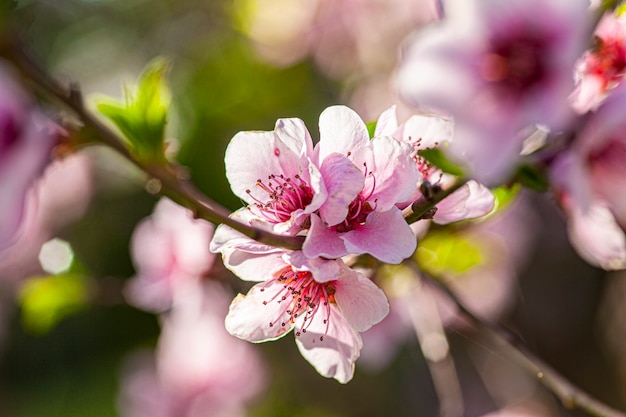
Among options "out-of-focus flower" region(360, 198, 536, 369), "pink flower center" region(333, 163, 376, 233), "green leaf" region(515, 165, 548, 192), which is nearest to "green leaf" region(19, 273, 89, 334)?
"out-of-focus flower" region(360, 198, 536, 369)

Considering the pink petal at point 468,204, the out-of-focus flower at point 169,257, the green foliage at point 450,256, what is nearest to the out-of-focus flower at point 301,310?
Result: the pink petal at point 468,204

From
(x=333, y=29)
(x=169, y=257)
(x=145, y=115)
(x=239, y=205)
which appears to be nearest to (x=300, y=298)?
(x=145, y=115)

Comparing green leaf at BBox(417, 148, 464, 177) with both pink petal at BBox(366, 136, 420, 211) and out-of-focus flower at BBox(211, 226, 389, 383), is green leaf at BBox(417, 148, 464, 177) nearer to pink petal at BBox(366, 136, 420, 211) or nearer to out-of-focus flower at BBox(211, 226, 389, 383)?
pink petal at BBox(366, 136, 420, 211)

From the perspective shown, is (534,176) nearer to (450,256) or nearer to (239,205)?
(450,256)

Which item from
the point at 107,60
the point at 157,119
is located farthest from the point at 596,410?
the point at 107,60

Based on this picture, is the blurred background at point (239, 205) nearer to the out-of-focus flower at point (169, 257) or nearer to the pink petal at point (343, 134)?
the out-of-focus flower at point (169, 257)

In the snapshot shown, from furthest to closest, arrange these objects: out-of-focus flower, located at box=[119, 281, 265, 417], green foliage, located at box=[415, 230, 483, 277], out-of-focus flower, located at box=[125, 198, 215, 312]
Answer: out-of-focus flower, located at box=[119, 281, 265, 417]
out-of-focus flower, located at box=[125, 198, 215, 312]
green foliage, located at box=[415, 230, 483, 277]

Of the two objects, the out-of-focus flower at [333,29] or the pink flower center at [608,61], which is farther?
the out-of-focus flower at [333,29]
